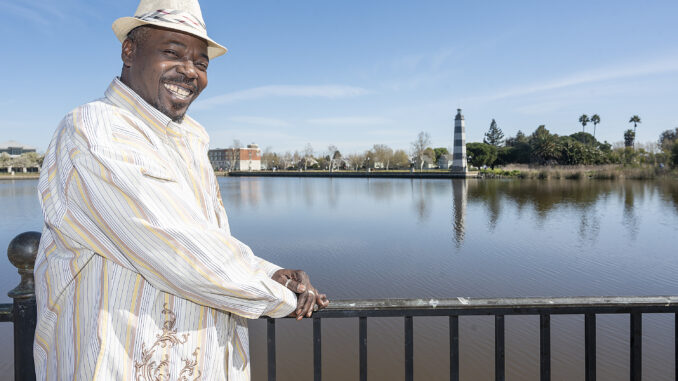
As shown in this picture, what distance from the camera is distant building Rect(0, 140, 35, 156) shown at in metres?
98.4

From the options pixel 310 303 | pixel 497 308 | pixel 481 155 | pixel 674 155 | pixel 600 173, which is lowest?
pixel 497 308

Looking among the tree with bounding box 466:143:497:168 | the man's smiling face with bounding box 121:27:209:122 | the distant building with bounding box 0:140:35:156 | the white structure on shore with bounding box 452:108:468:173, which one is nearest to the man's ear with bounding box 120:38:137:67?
the man's smiling face with bounding box 121:27:209:122

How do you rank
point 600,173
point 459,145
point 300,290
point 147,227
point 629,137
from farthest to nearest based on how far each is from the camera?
point 629,137
point 459,145
point 600,173
point 300,290
point 147,227

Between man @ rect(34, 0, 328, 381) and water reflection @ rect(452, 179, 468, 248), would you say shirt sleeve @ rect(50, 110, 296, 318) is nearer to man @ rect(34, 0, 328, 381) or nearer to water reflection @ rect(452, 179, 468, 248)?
man @ rect(34, 0, 328, 381)

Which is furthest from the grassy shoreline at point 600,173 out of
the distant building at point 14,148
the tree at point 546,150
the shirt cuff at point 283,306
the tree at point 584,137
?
the distant building at point 14,148

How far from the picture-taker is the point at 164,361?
925mm

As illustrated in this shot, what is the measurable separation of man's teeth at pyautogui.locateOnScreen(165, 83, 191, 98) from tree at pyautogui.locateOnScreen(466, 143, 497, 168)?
55.7 m

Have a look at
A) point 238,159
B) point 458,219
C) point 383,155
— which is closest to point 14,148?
point 238,159

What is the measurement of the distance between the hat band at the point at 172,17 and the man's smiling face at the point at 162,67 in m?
0.05

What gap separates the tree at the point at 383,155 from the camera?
76.8 meters

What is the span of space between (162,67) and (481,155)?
183ft

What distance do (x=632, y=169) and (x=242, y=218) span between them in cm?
3426

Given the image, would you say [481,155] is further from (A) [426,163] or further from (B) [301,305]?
(B) [301,305]

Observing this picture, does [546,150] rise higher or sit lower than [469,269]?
higher
